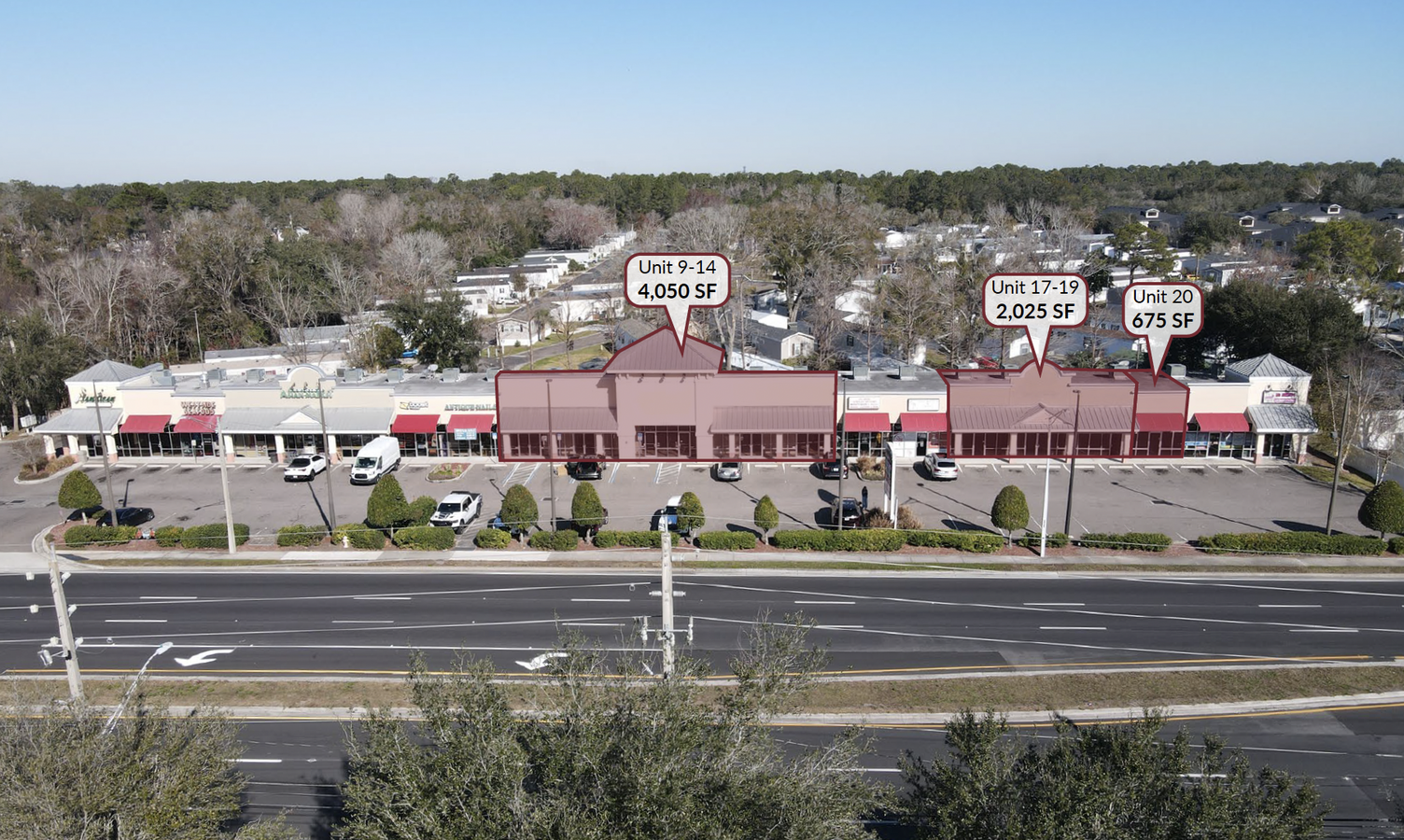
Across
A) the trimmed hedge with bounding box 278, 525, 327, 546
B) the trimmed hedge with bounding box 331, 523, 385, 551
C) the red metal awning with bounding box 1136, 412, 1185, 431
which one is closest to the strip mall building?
the trimmed hedge with bounding box 278, 525, 327, 546

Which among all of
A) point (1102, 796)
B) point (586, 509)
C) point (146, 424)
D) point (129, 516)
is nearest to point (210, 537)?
point (129, 516)

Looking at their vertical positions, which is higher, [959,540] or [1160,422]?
[1160,422]

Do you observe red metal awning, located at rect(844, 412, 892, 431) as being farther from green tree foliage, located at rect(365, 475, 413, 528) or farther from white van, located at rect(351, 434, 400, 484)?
white van, located at rect(351, 434, 400, 484)

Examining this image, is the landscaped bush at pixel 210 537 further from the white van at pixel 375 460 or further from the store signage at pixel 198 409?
the store signage at pixel 198 409

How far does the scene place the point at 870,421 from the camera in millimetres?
54000

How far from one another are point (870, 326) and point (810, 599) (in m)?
45.4

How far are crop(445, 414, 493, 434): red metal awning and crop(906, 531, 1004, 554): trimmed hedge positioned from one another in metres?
27.2

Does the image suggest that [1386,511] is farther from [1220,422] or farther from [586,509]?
[586,509]

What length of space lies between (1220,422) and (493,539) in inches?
1705

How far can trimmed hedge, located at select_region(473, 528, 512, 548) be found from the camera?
42500 mm

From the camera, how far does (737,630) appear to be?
110 feet

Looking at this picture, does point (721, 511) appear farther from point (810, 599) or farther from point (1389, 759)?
point (1389, 759)

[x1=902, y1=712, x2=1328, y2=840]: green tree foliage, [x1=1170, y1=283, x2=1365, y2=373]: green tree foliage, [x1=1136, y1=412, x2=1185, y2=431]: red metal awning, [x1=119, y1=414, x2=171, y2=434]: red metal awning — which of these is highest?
[x1=1136, y1=412, x2=1185, y2=431]: red metal awning

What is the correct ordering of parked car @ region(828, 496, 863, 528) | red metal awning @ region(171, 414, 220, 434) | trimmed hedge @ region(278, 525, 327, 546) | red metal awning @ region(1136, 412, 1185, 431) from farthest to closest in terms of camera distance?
1. red metal awning @ region(171, 414, 220, 434)
2. parked car @ region(828, 496, 863, 528)
3. trimmed hedge @ region(278, 525, 327, 546)
4. red metal awning @ region(1136, 412, 1185, 431)
